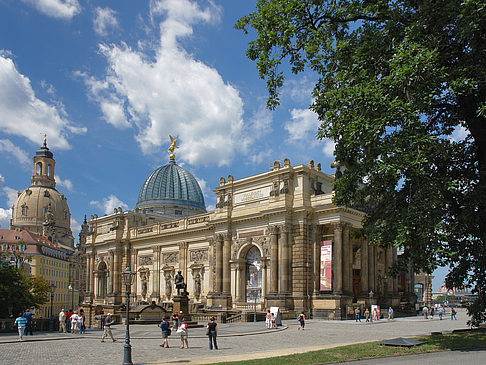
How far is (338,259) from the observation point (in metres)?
45.5

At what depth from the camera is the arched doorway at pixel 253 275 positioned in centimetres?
5146

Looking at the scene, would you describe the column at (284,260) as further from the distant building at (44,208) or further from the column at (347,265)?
the distant building at (44,208)

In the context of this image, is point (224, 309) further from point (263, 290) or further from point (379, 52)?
point (379, 52)

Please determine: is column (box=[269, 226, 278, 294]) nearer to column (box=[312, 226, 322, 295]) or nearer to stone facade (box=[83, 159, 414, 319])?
stone facade (box=[83, 159, 414, 319])

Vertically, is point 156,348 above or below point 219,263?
below

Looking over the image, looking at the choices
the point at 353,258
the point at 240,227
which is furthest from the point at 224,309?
the point at 353,258

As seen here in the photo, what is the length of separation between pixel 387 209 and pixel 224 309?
35.4 m

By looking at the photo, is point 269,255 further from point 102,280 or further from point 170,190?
point 170,190

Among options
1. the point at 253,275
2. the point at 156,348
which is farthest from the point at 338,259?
the point at 156,348

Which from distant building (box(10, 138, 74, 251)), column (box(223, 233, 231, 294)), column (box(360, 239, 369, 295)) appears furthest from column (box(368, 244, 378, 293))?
distant building (box(10, 138, 74, 251))

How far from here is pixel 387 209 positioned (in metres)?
19.5

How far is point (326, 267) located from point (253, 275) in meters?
9.76

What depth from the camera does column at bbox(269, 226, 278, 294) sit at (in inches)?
1874

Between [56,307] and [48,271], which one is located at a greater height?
[48,271]
